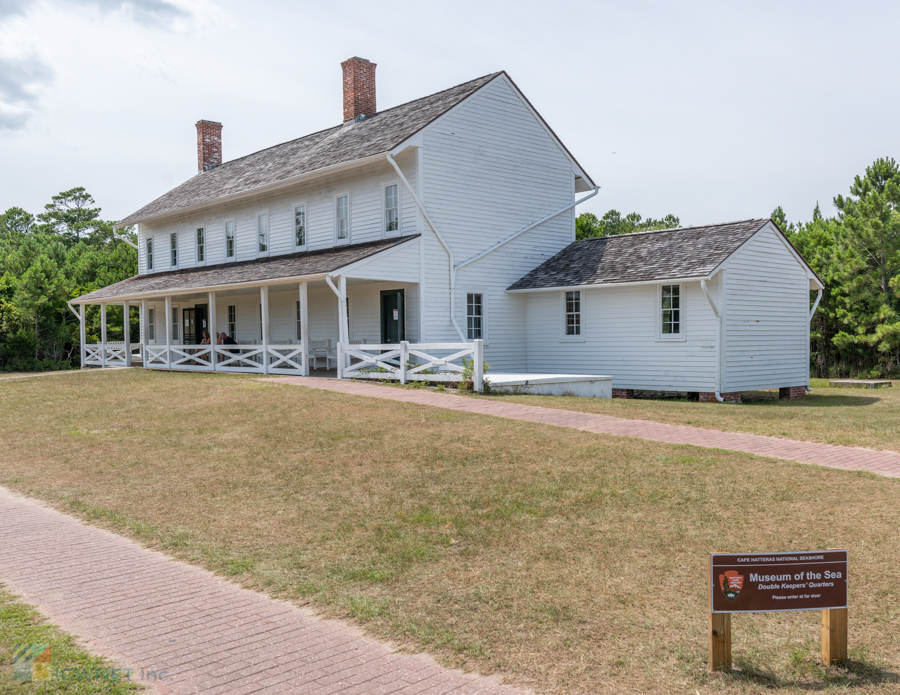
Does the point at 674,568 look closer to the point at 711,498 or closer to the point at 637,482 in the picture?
the point at 711,498

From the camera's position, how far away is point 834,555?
4.44 metres

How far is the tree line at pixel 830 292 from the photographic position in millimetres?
30234

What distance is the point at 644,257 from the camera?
21250 mm

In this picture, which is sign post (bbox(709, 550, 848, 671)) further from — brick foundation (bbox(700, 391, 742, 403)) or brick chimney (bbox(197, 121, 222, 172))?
brick chimney (bbox(197, 121, 222, 172))

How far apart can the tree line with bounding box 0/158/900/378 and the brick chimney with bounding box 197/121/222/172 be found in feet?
28.7

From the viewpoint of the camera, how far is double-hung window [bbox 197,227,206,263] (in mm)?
30609

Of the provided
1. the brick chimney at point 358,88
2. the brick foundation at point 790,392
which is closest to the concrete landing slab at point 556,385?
the brick foundation at point 790,392

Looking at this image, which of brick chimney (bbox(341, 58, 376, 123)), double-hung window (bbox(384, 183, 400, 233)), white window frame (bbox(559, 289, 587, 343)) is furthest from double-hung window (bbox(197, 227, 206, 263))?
white window frame (bbox(559, 289, 587, 343))

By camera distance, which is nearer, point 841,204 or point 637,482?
point 637,482

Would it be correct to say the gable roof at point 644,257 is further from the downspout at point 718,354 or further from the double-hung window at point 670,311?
the downspout at point 718,354

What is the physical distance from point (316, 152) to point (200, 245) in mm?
7965

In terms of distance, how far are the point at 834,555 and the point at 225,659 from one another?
368 centimetres

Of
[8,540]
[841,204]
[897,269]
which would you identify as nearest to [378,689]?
[8,540]

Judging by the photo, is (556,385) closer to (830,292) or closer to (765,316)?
(765,316)
